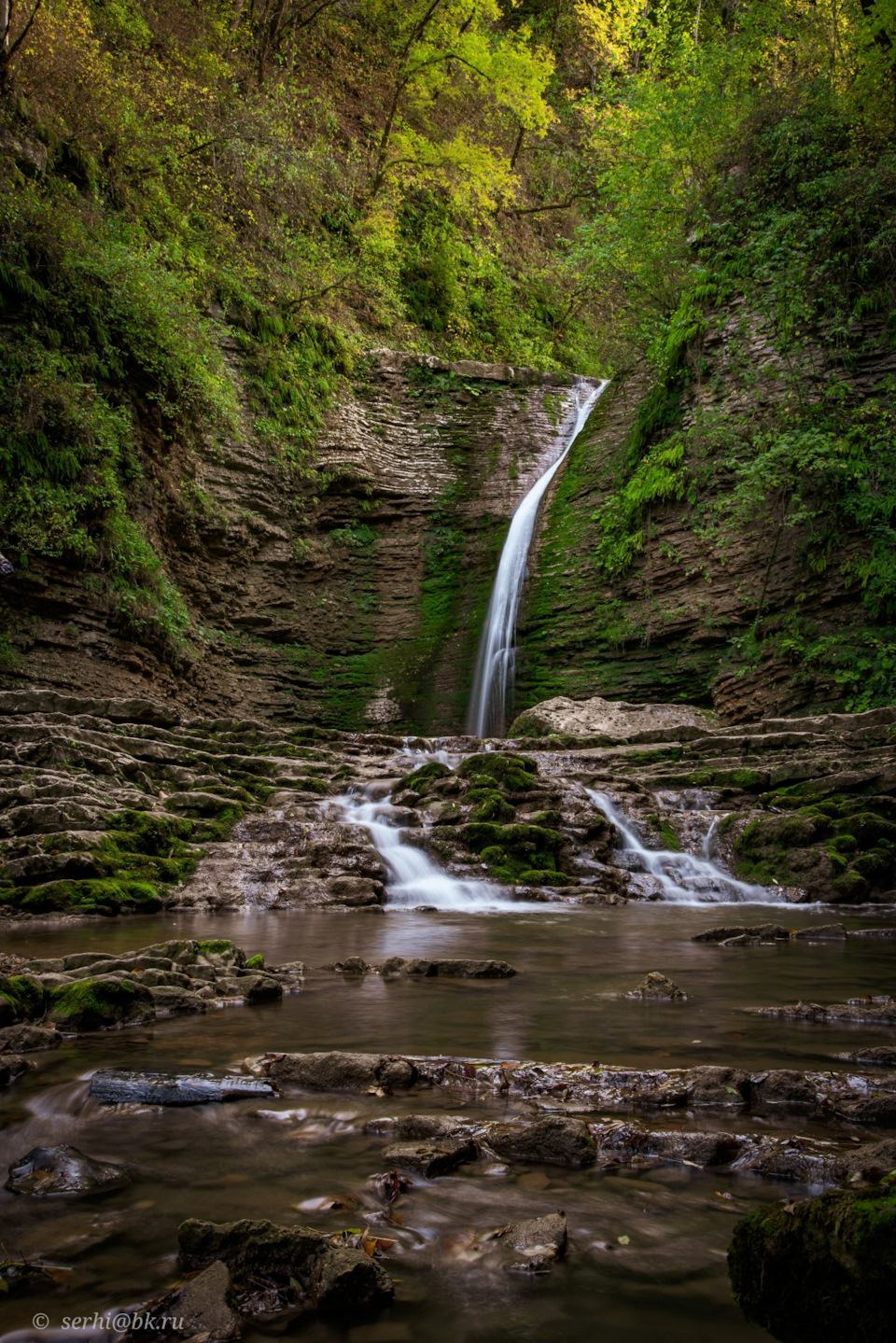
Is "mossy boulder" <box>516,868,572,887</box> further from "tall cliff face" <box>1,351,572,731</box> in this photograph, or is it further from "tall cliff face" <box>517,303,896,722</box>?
"tall cliff face" <box>1,351,572,731</box>

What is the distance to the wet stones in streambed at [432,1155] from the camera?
1884mm

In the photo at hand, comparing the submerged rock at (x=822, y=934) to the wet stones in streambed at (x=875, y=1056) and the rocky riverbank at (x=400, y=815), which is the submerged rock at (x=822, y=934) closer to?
the rocky riverbank at (x=400, y=815)

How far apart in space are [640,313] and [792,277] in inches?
172

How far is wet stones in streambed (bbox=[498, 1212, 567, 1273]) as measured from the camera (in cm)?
152

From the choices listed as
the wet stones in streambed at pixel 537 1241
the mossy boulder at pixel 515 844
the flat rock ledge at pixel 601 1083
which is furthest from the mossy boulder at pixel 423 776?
the wet stones in streambed at pixel 537 1241

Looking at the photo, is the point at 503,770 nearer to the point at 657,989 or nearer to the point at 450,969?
the point at 450,969

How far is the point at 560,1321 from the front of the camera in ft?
4.47

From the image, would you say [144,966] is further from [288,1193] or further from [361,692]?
[361,692]

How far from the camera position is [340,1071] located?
2520 millimetres

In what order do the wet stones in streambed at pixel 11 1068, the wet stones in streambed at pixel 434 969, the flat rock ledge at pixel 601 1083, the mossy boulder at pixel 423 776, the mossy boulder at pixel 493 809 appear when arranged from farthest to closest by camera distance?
the mossy boulder at pixel 423 776 → the mossy boulder at pixel 493 809 → the wet stones in streambed at pixel 434 969 → the wet stones in streambed at pixel 11 1068 → the flat rock ledge at pixel 601 1083

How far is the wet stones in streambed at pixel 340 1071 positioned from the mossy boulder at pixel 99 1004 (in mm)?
844

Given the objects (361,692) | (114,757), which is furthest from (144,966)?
(361,692)

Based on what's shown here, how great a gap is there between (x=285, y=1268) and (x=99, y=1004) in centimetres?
201

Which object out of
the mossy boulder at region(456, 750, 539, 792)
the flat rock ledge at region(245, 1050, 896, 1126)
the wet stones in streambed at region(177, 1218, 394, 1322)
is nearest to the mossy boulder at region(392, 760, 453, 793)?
the mossy boulder at region(456, 750, 539, 792)
